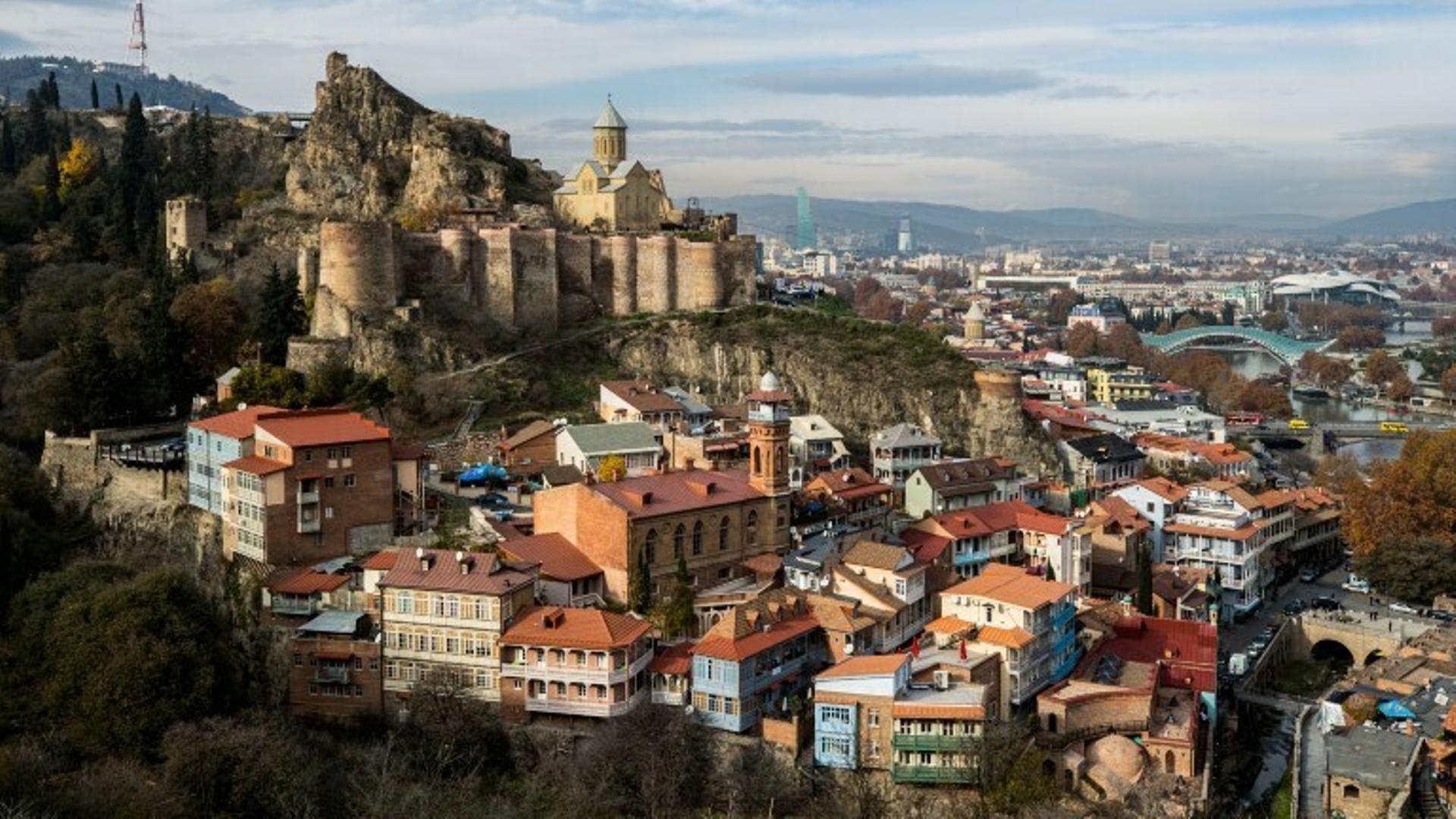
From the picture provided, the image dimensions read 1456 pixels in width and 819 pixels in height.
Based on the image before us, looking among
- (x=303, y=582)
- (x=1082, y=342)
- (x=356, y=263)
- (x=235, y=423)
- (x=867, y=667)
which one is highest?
(x=356, y=263)

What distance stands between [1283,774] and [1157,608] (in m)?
5.99

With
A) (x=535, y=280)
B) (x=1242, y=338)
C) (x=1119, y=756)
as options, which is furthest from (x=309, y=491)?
(x=1242, y=338)

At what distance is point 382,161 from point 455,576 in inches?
1149

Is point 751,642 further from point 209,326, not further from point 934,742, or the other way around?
point 209,326

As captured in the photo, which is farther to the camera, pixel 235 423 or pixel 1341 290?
pixel 1341 290

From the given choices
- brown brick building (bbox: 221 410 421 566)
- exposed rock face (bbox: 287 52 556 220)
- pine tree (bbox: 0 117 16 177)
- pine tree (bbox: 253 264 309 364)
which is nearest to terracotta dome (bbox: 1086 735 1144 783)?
brown brick building (bbox: 221 410 421 566)

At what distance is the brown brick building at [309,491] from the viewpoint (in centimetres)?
2909

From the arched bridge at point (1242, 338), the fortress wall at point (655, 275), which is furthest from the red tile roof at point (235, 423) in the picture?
the arched bridge at point (1242, 338)

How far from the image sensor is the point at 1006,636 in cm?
2634

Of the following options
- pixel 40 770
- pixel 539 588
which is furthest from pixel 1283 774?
pixel 40 770

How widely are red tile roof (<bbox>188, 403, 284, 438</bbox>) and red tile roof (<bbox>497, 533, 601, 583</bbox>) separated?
636cm

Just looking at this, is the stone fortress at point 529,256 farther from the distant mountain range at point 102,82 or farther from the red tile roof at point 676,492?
the distant mountain range at point 102,82

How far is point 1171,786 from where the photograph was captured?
2444 centimetres

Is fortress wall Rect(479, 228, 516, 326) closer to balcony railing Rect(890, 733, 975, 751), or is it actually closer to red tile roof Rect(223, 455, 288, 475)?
red tile roof Rect(223, 455, 288, 475)
